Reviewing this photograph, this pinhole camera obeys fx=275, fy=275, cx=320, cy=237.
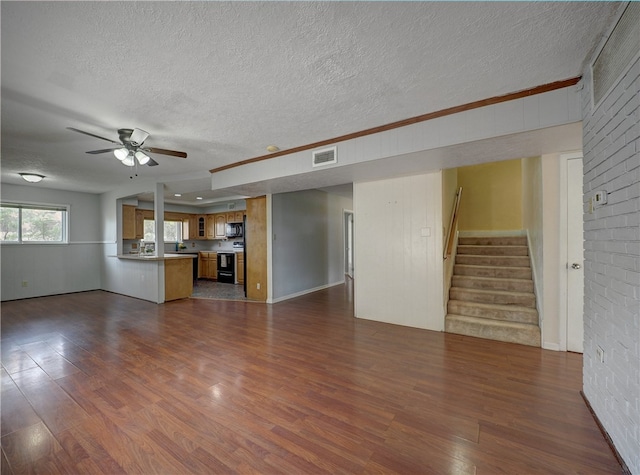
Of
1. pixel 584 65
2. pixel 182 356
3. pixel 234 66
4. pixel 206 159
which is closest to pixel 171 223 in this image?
pixel 206 159

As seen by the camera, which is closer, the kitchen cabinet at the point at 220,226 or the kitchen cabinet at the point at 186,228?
the kitchen cabinet at the point at 220,226

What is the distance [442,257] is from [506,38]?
256cm

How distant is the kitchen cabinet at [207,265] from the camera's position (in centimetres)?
845

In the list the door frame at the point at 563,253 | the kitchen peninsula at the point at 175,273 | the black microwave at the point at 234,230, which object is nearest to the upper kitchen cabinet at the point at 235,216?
the black microwave at the point at 234,230

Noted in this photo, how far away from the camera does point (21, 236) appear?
5918mm

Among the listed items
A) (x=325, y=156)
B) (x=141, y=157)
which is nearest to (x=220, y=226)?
(x=141, y=157)

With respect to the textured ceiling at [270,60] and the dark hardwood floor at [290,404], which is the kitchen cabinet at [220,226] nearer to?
the dark hardwood floor at [290,404]

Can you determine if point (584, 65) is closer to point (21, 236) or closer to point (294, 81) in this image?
point (294, 81)

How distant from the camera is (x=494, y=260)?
4.30m

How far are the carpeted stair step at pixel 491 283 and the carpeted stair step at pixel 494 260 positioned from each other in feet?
1.23

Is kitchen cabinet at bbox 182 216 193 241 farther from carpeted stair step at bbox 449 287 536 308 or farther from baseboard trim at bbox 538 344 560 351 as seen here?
baseboard trim at bbox 538 344 560 351

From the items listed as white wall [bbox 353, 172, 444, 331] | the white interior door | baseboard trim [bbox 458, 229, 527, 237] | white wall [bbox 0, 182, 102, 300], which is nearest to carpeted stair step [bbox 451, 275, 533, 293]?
white wall [bbox 353, 172, 444, 331]

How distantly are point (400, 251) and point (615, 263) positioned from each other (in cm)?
248

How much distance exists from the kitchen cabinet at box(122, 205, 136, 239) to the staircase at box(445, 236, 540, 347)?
7.58 metres
